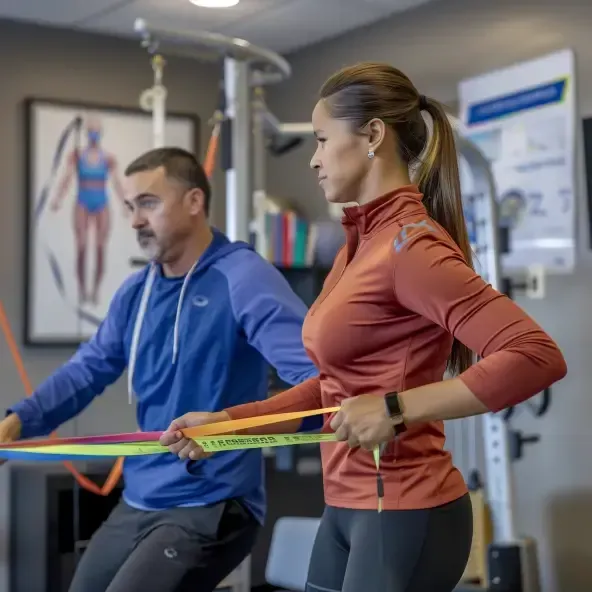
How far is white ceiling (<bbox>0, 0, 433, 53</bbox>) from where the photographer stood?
4.20m

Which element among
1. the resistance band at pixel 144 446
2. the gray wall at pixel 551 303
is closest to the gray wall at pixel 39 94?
the gray wall at pixel 551 303

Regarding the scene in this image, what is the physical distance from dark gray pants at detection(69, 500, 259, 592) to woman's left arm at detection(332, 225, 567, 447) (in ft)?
2.69

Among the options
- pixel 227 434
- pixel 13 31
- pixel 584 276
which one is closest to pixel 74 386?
pixel 227 434

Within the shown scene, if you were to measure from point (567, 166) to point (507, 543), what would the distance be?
4.61ft

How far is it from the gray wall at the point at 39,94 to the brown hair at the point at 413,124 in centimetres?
311

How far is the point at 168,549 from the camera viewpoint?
6.30 feet

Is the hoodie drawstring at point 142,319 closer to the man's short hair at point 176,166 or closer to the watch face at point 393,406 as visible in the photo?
the man's short hair at point 176,166

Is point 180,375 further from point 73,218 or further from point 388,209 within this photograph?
point 73,218

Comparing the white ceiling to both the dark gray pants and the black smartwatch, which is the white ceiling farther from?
the black smartwatch

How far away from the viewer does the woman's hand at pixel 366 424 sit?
1214 mm

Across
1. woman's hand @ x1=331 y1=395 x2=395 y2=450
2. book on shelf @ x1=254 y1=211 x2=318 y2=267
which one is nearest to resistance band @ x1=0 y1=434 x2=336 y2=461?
woman's hand @ x1=331 y1=395 x2=395 y2=450

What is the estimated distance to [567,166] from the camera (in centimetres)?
367

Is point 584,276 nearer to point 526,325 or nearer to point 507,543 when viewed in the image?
point 507,543

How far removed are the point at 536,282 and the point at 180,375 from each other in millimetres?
2035
